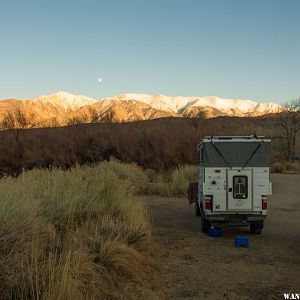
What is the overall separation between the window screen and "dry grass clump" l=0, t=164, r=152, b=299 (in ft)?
8.29

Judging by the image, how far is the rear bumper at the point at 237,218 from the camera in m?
12.9

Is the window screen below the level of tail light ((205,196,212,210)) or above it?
above

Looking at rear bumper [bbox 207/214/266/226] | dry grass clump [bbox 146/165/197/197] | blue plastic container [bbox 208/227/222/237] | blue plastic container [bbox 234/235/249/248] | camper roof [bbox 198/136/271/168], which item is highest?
camper roof [bbox 198/136/271/168]

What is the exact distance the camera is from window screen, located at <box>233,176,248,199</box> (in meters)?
12.8

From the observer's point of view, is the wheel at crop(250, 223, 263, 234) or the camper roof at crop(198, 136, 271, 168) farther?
the wheel at crop(250, 223, 263, 234)

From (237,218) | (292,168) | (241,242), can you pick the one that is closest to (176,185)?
(237,218)

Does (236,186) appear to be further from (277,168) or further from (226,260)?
(277,168)

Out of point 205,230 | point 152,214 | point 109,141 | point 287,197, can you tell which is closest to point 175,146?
A: point 109,141

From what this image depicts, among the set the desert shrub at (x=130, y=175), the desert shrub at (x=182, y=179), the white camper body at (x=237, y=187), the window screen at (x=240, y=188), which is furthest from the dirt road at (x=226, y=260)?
the desert shrub at (x=130, y=175)

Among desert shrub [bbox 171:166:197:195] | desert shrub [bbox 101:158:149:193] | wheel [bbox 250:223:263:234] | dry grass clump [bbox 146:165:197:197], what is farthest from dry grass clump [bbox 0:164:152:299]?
desert shrub [bbox 101:158:149:193]

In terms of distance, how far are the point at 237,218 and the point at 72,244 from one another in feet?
20.3

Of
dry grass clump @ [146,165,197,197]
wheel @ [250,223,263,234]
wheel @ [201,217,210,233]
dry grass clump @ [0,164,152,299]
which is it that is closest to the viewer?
dry grass clump @ [0,164,152,299]

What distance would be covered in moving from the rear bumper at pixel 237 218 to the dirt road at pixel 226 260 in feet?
1.45

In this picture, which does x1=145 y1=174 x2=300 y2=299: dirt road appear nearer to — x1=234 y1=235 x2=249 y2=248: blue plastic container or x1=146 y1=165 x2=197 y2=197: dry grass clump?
x1=234 y1=235 x2=249 y2=248: blue plastic container
